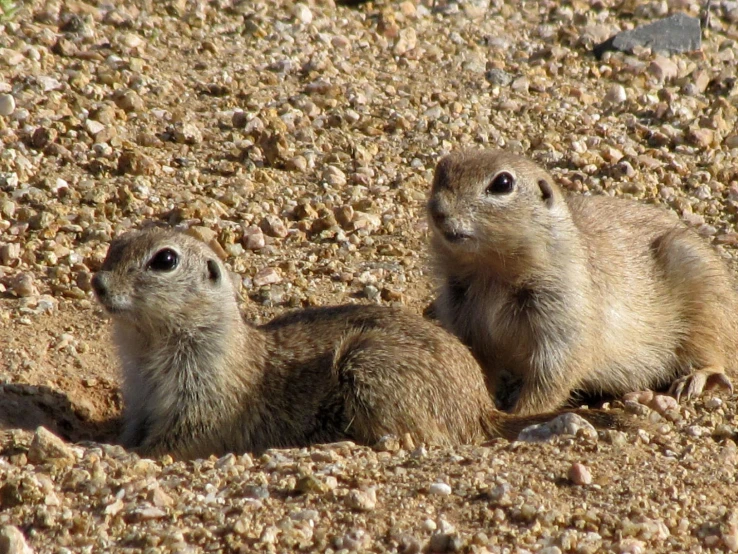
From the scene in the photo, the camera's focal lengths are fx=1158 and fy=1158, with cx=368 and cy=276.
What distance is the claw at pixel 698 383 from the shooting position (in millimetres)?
6602

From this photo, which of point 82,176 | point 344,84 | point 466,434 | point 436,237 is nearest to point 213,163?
point 82,176

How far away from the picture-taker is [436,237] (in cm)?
644

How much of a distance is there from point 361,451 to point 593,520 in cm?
118

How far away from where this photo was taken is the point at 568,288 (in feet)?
20.8

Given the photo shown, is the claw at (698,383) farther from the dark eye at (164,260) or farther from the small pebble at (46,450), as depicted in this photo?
the small pebble at (46,450)

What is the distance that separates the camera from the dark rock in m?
10.3

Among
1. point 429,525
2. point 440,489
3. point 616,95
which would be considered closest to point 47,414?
point 440,489

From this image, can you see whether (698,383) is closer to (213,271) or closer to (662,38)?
(213,271)

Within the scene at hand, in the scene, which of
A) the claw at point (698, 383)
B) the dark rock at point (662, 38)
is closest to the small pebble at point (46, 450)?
the claw at point (698, 383)

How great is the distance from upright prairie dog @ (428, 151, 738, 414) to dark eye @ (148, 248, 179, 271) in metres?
1.34

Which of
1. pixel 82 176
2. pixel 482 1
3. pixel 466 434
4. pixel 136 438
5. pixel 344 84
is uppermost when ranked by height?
pixel 482 1

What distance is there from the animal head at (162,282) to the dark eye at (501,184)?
1.46 metres

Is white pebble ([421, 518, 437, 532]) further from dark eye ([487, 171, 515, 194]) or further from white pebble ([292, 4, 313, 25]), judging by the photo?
white pebble ([292, 4, 313, 25])

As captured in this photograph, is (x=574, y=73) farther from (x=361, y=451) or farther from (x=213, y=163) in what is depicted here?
(x=361, y=451)
